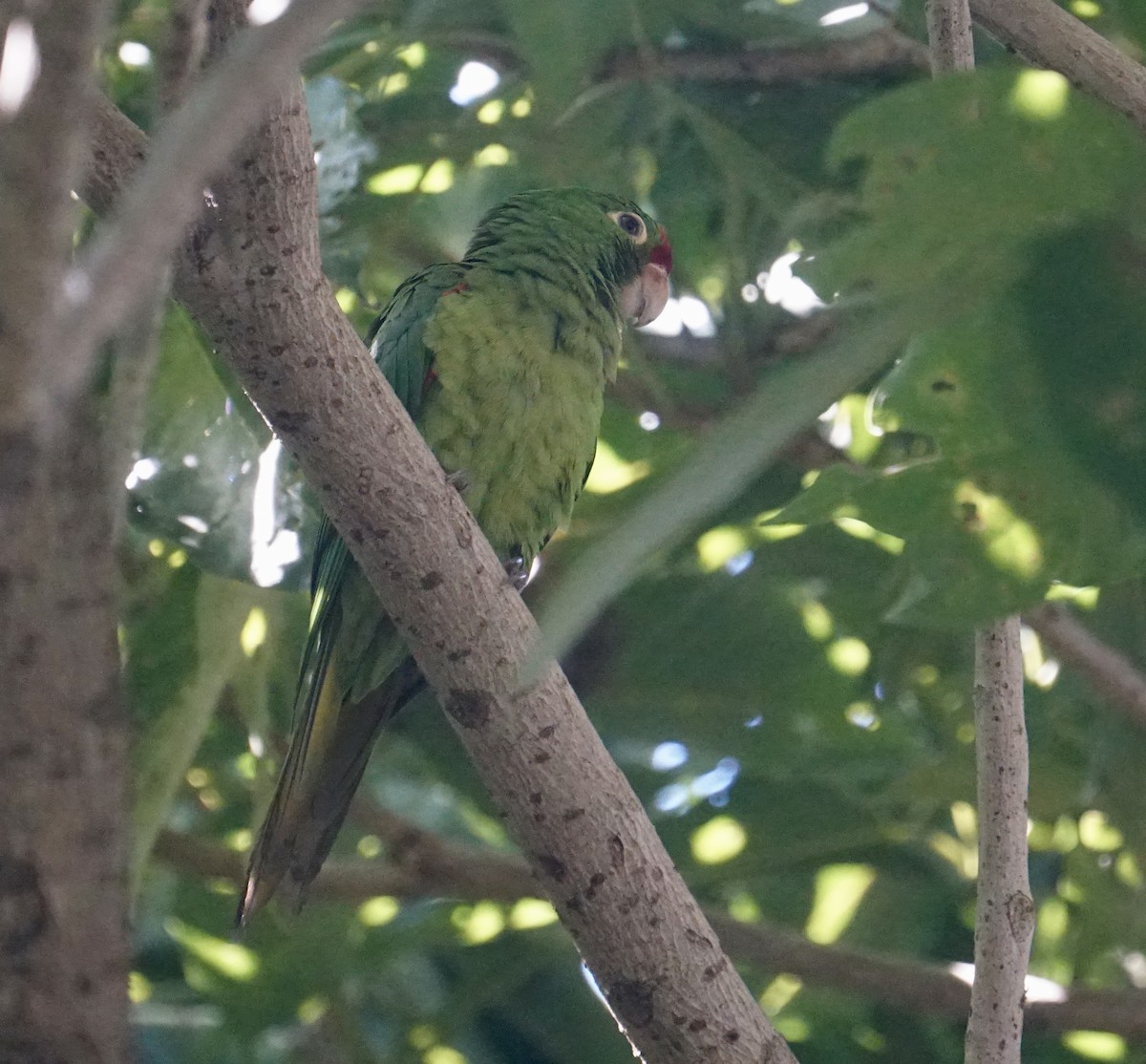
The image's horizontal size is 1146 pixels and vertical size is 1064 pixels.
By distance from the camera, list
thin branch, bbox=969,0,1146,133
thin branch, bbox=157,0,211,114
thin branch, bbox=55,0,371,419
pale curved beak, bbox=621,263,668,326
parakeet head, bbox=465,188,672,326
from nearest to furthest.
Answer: thin branch, bbox=55,0,371,419 < thin branch, bbox=157,0,211,114 < thin branch, bbox=969,0,1146,133 < parakeet head, bbox=465,188,672,326 < pale curved beak, bbox=621,263,668,326

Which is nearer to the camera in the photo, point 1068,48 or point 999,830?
point 1068,48

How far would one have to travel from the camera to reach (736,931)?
2.38 m

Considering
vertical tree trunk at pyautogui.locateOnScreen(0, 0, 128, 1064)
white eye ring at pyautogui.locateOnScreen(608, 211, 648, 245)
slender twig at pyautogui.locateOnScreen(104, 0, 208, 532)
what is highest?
white eye ring at pyautogui.locateOnScreen(608, 211, 648, 245)

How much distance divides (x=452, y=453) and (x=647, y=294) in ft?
2.63

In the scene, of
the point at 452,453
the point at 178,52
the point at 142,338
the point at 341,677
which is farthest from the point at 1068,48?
the point at 341,677

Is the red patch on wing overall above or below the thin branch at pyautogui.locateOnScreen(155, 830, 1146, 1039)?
above

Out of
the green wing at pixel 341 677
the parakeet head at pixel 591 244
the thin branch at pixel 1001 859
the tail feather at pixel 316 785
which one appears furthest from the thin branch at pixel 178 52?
the parakeet head at pixel 591 244

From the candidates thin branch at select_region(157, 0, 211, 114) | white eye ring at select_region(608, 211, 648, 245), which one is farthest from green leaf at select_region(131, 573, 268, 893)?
white eye ring at select_region(608, 211, 648, 245)

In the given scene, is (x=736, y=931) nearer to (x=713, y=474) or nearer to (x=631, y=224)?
(x=631, y=224)

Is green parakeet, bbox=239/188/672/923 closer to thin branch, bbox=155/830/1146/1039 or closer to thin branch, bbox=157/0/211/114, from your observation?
thin branch, bbox=155/830/1146/1039

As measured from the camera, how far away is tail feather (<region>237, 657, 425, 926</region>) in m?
2.32

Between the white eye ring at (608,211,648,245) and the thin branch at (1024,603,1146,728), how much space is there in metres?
1.24

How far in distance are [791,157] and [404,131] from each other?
804 millimetres

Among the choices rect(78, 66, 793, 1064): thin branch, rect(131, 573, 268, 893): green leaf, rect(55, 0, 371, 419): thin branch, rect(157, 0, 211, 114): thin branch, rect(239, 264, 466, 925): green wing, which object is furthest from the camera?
rect(239, 264, 466, 925): green wing
